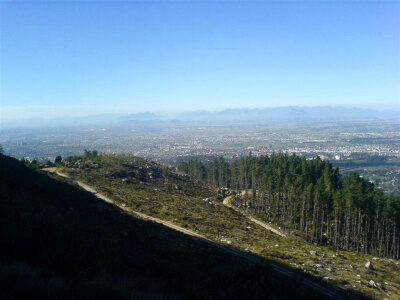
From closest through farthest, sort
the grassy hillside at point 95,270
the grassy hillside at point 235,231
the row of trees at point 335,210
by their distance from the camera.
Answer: the grassy hillside at point 95,270, the grassy hillside at point 235,231, the row of trees at point 335,210

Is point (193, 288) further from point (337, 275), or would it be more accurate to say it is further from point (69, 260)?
point (337, 275)

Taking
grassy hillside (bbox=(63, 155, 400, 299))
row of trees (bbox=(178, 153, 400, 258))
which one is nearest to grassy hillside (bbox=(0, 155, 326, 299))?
grassy hillside (bbox=(63, 155, 400, 299))

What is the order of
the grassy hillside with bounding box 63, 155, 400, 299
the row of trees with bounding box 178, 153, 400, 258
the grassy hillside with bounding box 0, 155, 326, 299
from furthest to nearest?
the row of trees with bounding box 178, 153, 400, 258 → the grassy hillside with bounding box 63, 155, 400, 299 → the grassy hillside with bounding box 0, 155, 326, 299

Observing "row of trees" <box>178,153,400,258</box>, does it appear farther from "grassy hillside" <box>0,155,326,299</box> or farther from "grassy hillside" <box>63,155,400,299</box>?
"grassy hillside" <box>0,155,326,299</box>

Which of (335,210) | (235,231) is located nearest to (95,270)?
(235,231)

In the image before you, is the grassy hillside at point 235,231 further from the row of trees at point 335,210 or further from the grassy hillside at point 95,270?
the row of trees at point 335,210

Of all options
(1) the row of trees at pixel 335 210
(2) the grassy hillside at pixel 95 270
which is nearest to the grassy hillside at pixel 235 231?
(2) the grassy hillside at pixel 95 270

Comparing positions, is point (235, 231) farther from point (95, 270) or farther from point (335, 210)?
point (95, 270)

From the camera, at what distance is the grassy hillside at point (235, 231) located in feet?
49.8

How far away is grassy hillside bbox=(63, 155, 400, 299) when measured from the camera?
15.2 meters

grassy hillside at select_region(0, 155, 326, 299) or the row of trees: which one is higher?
grassy hillside at select_region(0, 155, 326, 299)

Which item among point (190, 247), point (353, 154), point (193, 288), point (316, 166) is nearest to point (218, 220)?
point (190, 247)

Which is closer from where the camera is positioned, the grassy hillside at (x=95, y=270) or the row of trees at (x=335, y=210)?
the grassy hillside at (x=95, y=270)

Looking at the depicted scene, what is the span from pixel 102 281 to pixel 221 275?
5747 mm
